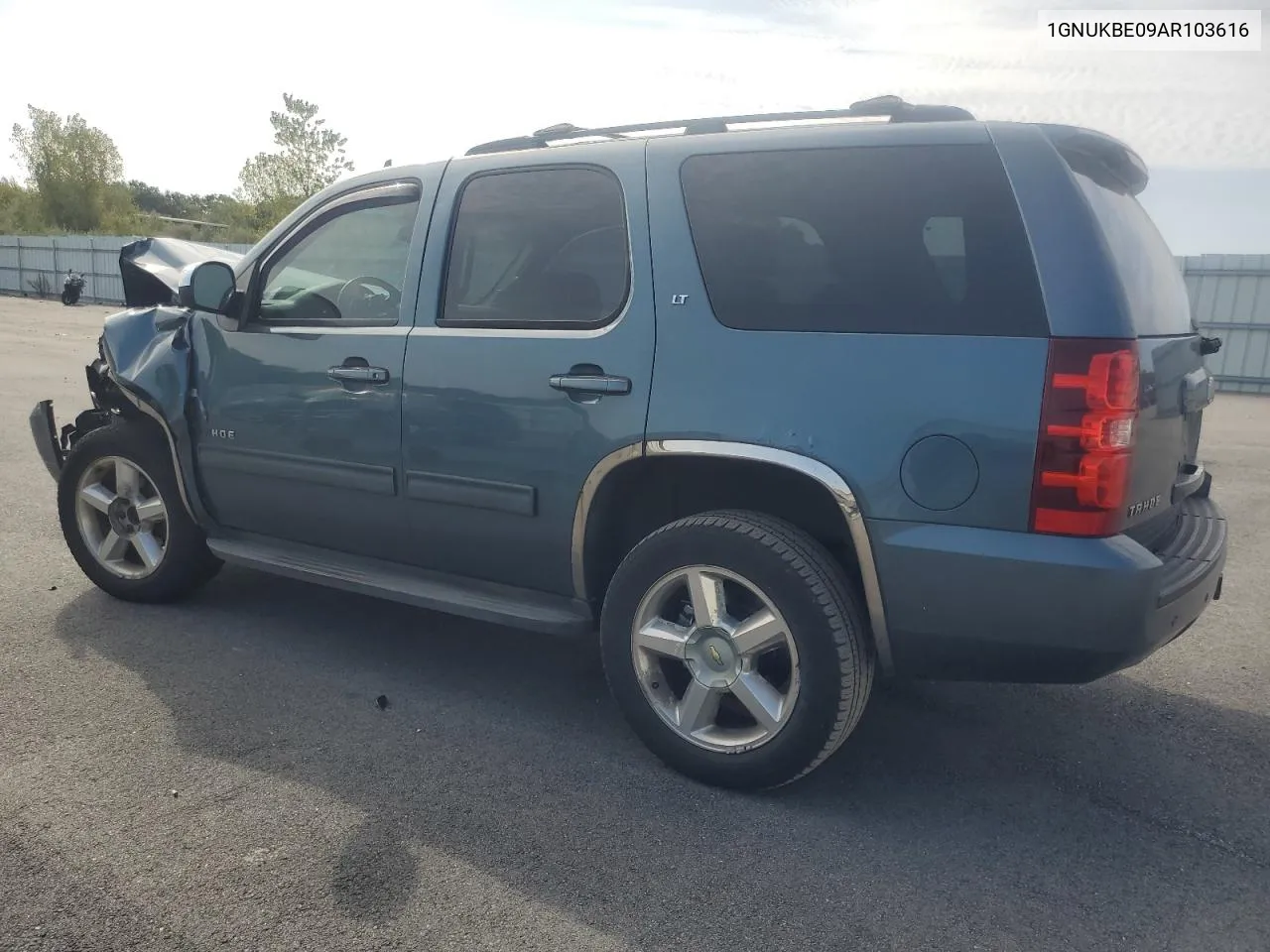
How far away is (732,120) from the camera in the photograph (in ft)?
10.8

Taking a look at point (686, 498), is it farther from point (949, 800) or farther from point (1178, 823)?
point (1178, 823)

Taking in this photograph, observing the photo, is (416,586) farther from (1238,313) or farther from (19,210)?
(19,210)

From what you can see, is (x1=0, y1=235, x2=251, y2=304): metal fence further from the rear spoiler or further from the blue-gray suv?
the rear spoiler

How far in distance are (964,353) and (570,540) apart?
134 cm

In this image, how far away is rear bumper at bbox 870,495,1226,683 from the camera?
2545 mm

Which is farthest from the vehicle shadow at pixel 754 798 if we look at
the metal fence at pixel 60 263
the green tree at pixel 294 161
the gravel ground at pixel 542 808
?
the green tree at pixel 294 161

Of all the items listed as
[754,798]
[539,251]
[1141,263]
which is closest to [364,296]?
[539,251]

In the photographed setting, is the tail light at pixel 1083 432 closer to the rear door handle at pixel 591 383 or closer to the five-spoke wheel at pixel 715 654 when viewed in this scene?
the five-spoke wheel at pixel 715 654

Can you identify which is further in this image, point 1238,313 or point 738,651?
point 1238,313

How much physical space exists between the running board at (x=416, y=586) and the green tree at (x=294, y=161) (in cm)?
4220

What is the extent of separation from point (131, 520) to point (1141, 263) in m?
4.06

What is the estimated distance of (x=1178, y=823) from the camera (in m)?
2.93

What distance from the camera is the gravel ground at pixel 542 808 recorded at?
2.43 meters

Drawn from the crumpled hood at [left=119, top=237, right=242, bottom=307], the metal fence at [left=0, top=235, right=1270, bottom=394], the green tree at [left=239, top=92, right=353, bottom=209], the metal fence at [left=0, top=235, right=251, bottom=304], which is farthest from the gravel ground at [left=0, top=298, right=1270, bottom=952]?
the green tree at [left=239, top=92, right=353, bottom=209]
